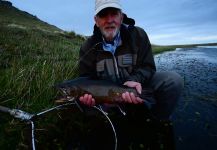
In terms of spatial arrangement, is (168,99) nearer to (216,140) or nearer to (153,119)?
(153,119)

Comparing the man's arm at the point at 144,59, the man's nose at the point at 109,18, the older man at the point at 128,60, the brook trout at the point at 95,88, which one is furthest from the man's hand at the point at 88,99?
the man's nose at the point at 109,18

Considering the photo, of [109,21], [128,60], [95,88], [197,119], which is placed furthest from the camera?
[197,119]

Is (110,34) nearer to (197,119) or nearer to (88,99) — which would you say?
(88,99)

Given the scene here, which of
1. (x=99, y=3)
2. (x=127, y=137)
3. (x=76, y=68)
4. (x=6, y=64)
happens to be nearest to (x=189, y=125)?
(x=127, y=137)

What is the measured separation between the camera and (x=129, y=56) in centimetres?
433

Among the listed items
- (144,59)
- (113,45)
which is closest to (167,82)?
(144,59)

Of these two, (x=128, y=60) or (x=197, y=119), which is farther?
(x=197, y=119)

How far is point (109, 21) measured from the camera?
4.06 m

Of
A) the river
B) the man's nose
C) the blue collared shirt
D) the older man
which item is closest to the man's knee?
the older man

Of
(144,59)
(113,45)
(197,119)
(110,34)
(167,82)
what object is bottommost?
(197,119)

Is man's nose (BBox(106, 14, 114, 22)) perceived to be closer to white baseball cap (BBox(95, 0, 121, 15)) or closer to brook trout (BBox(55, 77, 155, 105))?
white baseball cap (BBox(95, 0, 121, 15))

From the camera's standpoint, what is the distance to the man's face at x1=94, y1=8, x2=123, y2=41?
4.06m

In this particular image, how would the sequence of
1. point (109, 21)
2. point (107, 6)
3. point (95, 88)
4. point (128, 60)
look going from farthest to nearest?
point (128, 60) < point (109, 21) < point (107, 6) < point (95, 88)

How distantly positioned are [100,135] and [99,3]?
73.0 inches
